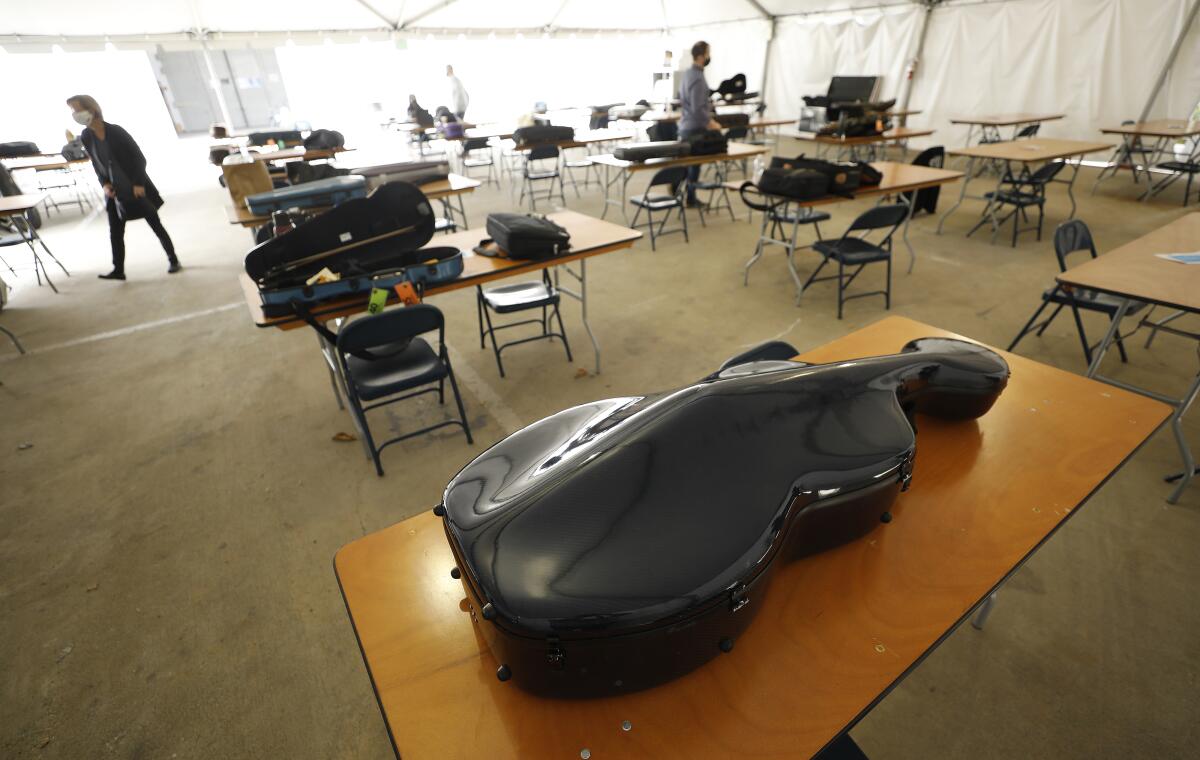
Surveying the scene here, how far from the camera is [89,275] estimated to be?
18.9 ft

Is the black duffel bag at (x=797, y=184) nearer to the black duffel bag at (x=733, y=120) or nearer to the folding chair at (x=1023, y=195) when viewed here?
the folding chair at (x=1023, y=195)

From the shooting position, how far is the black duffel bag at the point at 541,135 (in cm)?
708

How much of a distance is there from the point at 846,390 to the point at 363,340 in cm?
193

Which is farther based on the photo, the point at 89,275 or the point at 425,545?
the point at 89,275

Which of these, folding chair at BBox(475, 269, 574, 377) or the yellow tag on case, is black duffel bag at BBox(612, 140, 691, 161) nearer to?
folding chair at BBox(475, 269, 574, 377)

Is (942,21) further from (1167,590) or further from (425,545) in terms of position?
(425,545)

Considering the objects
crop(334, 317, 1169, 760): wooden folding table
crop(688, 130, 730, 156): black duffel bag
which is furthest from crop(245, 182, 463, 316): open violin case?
crop(688, 130, 730, 156): black duffel bag

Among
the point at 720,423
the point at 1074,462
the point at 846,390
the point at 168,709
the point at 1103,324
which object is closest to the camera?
the point at 720,423

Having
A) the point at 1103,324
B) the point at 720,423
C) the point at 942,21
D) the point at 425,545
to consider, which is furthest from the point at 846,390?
the point at 942,21

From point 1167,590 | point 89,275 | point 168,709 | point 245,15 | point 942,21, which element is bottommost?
point 1167,590

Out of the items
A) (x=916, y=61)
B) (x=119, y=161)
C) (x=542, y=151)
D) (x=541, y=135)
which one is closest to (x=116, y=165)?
(x=119, y=161)

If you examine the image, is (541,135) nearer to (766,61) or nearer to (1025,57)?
(1025,57)

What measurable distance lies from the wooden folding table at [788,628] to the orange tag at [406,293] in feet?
5.12

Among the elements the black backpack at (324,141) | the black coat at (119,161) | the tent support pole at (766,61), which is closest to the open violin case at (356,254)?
the black coat at (119,161)
